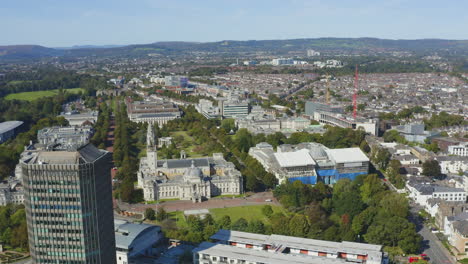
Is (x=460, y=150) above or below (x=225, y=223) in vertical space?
above

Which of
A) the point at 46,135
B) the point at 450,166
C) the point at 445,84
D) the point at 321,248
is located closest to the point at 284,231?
the point at 321,248

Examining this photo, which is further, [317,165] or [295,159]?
[317,165]

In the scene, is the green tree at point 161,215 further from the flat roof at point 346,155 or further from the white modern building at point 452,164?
the white modern building at point 452,164

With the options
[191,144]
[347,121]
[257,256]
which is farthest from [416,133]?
[257,256]

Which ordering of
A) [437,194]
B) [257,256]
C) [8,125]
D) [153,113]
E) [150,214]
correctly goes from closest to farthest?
[257,256] → [150,214] → [437,194] → [8,125] → [153,113]

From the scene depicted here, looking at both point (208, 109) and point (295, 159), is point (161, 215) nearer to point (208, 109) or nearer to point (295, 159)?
point (295, 159)

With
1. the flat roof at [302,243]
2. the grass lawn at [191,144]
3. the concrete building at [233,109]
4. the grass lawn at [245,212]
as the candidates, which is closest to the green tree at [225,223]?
the grass lawn at [245,212]
